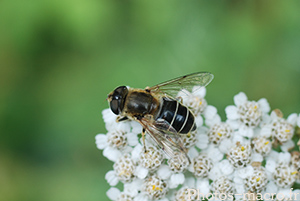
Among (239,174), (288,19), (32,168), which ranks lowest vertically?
(239,174)

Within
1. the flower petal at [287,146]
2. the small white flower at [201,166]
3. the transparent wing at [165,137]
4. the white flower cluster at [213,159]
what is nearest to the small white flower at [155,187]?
the white flower cluster at [213,159]

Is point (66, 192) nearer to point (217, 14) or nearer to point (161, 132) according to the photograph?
point (161, 132)

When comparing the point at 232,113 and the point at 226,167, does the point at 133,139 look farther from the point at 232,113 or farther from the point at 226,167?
the point at 232,113

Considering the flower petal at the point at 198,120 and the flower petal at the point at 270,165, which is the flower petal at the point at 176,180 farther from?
the flower petal at the point at 270,165

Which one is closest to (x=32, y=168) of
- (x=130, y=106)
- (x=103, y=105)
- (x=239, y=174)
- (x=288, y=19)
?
(x=103, y=105)

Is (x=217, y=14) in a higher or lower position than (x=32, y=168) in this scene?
higher

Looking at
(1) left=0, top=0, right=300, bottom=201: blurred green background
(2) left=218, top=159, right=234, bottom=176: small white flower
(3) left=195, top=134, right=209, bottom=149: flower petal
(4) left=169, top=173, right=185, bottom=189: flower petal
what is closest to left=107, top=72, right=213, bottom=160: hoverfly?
(4) left=169, top=173, right=185, bottom=189: flower petal

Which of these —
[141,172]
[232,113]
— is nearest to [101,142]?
[141,172]
